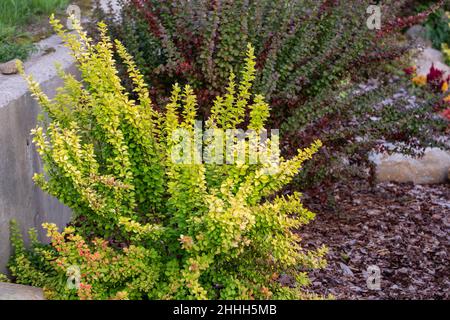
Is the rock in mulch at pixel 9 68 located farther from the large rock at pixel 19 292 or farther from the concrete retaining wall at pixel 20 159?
the large rock at pixel 19 292

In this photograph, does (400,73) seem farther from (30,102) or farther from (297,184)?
(30,102)

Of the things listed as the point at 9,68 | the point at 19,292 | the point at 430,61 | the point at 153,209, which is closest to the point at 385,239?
the point at 153,209

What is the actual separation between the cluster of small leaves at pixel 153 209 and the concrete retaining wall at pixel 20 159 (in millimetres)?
371

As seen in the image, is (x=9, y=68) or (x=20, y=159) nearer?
(x=20, y=159)

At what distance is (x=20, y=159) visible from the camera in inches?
157

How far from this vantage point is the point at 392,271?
14.8 ft

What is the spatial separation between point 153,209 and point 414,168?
10.9 ft

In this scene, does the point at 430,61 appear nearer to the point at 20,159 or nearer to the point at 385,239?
the point at 385,239

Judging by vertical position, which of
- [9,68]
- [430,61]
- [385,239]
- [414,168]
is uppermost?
[430,61]

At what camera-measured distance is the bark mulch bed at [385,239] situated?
14.2 ft

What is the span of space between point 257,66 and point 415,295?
1.77 metres

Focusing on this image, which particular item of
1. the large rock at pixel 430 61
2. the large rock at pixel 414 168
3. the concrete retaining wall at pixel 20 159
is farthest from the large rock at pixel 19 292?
the large rock at pixel 430 61

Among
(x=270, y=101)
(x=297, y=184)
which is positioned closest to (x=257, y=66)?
(x=270, y=101)
